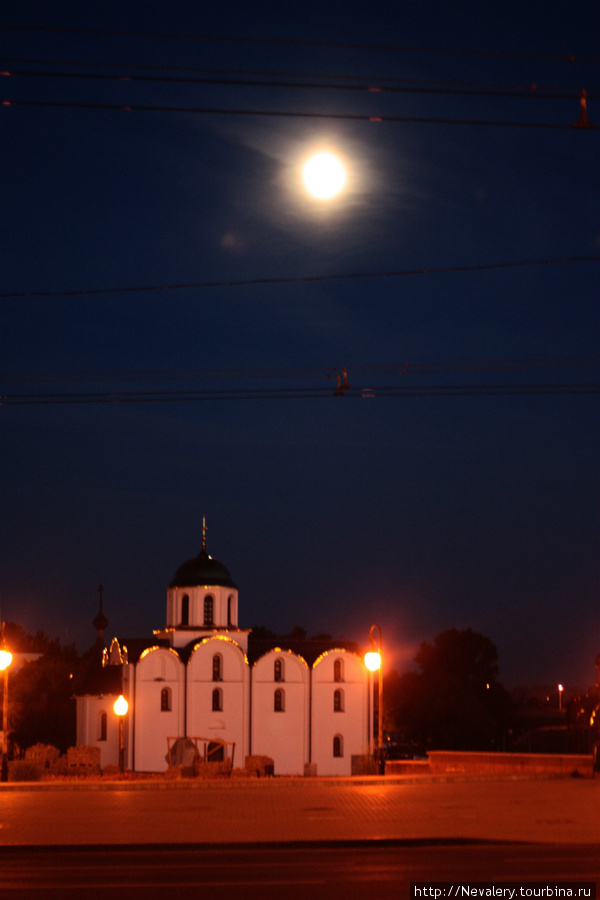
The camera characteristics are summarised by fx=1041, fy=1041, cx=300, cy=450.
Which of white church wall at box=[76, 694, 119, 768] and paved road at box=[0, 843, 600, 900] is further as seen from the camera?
white church wall at box=[76, 694, 119, 768]

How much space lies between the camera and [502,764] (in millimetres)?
26453

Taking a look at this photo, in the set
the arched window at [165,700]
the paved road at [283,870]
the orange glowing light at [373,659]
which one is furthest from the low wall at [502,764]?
the arched window at [165,700]

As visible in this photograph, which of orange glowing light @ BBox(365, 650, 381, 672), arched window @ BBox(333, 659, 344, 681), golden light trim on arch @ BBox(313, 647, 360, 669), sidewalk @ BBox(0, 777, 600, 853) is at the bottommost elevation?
sidewalk @ BBox(0, 777, 600, 853)

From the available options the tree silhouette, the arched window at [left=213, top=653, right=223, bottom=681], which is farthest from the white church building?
the tree silhouette

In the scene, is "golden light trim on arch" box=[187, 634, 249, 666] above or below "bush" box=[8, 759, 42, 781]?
above

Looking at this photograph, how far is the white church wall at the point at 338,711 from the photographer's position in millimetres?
59875

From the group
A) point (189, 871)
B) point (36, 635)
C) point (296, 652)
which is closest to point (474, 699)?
point (296, 652)

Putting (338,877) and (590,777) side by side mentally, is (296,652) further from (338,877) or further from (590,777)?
(338,877)

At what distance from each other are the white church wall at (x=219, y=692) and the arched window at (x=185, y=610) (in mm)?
3574

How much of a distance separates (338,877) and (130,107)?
965cm

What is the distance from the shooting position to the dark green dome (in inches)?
2530

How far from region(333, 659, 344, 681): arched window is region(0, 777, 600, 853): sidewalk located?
39.2 m

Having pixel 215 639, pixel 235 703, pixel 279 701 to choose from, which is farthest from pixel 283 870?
pixel 279 701

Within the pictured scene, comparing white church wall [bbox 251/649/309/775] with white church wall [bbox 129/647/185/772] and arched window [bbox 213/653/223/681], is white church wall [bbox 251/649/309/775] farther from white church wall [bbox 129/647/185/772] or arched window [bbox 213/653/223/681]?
white church wall [bbox 129/647/185/772]
